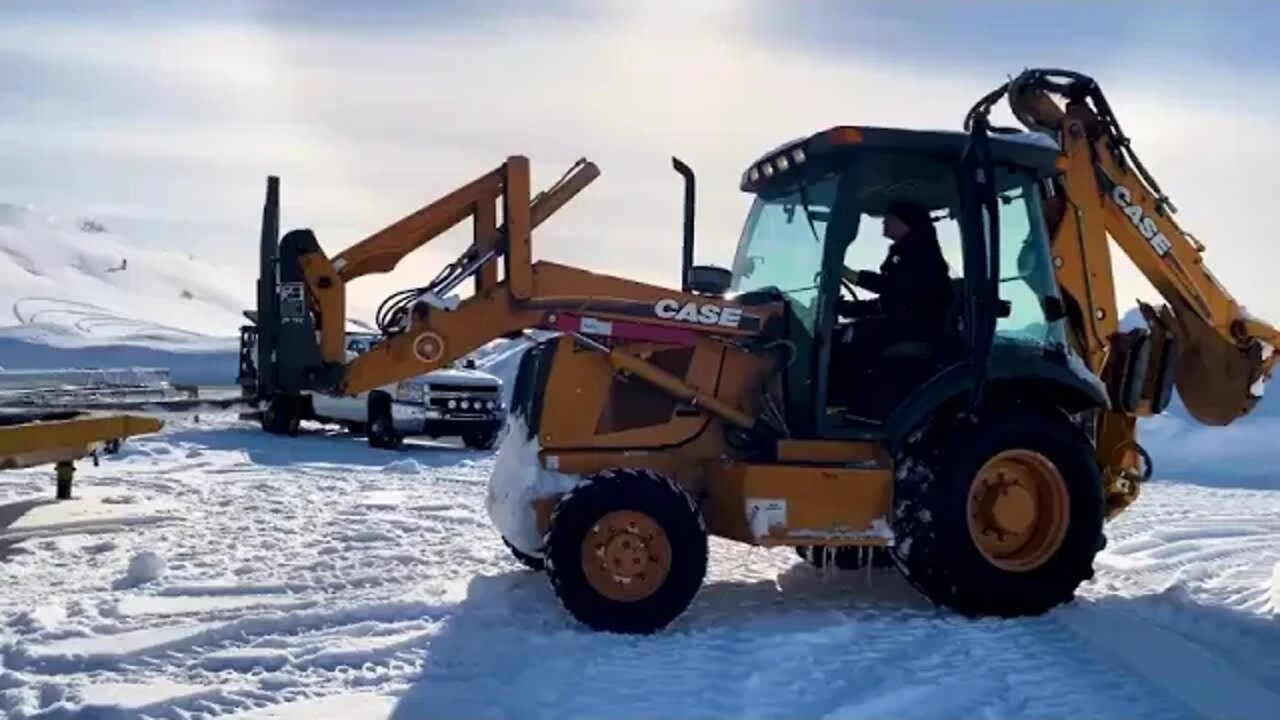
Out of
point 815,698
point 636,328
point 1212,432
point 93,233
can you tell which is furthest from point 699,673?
point 93,233

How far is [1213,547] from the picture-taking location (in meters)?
10.5

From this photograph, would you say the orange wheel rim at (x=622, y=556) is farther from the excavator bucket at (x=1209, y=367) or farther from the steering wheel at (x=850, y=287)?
the excavator bucket at (x=1209, y=367)

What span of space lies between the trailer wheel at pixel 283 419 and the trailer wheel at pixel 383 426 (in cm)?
253

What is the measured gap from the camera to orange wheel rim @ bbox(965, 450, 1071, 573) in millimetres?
7477

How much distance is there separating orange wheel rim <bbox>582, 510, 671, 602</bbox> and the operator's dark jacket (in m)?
1.77

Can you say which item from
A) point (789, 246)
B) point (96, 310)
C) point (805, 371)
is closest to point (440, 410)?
point (789, 246)

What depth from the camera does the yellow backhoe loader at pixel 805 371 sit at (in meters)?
7.35

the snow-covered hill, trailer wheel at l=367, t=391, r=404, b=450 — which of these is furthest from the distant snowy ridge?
trailer wheel at l=367, t=391, r=404, b=450

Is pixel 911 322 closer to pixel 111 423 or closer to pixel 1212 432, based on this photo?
pixel 111 423

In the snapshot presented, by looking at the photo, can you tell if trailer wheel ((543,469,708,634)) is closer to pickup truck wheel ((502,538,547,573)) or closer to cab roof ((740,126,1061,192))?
pickup truck wheel ((502,538,547,573))

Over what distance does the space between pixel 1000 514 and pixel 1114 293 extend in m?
1.74

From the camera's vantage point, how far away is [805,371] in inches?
298

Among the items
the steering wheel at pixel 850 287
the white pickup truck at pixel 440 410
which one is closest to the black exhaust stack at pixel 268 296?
the steering wheel at pixel 850 287

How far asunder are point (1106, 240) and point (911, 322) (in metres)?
1.59
